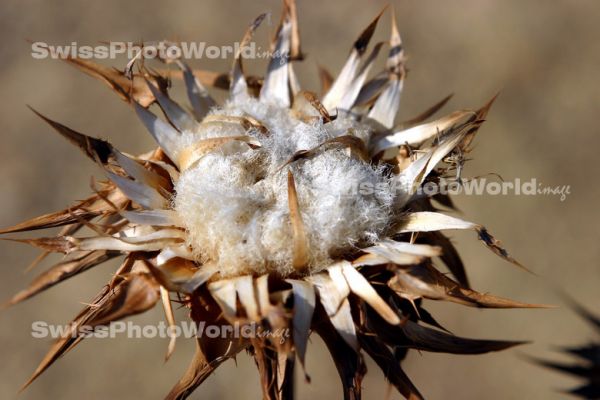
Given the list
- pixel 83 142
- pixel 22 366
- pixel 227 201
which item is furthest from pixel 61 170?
pixel 227 201

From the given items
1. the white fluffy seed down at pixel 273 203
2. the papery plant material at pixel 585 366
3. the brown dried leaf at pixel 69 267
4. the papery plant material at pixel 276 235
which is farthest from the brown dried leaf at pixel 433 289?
the brown dried leaf at pixel 69 267

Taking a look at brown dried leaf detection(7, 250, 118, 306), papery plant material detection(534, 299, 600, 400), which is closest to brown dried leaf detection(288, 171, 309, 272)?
brown dried leaf detection(7, 250, 118, 306)

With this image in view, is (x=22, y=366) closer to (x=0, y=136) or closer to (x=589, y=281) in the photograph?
(x=0, y=136)

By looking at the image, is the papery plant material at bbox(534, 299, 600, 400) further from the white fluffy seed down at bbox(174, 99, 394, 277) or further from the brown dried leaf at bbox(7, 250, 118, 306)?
the brown dried leaf at bbox(7, 250, 118, 306)

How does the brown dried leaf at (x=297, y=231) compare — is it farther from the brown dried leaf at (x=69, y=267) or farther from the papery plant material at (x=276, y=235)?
the brown dried leaf at (x=69, y=267)

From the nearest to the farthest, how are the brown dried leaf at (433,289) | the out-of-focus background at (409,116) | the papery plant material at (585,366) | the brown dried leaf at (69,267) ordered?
the brown dried leaf at (433,289), the brown dried leaf at (69,267), the papery plant material at (585,366), the out-of-focus background at (409,116)
